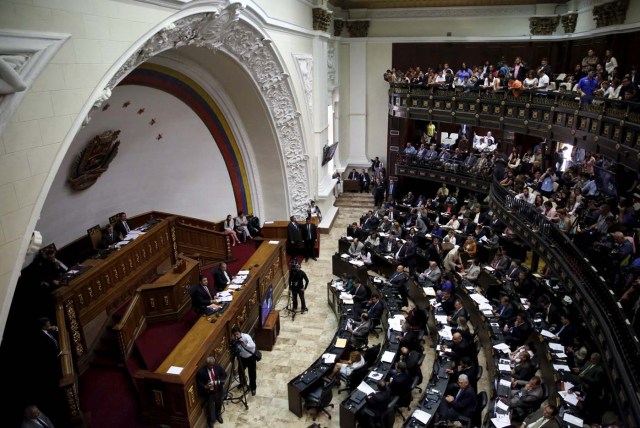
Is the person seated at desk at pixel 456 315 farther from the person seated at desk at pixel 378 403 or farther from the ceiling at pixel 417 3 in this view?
the ceiling at pixel 417 3

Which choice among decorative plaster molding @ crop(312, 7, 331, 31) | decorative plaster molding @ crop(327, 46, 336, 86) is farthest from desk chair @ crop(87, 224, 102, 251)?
decorative plaster molding @ crop(327, 46, 336, 86)

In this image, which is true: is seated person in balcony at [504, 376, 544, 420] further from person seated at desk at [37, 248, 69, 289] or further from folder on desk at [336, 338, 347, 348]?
person seated at desk at [37, 248, 69, 289]

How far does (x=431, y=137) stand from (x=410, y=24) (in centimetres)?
489

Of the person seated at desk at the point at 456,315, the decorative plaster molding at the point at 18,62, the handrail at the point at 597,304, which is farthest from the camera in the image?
the person seated at desk at the point at 456,315

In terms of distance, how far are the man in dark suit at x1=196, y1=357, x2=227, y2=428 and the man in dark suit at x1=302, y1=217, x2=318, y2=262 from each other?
23.6ft

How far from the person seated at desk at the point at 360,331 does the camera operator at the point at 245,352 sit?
220 centimetres

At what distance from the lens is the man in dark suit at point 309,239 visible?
48.7 ft

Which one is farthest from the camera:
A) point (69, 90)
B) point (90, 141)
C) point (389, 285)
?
point (389, 285)

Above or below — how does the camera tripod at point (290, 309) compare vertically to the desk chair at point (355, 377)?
below

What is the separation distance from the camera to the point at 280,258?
13.4 m

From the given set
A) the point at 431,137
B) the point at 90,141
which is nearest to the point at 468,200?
the point at 431,137

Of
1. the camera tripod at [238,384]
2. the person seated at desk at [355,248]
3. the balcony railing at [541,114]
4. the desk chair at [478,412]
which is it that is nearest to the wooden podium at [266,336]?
the camera tripod at [238,384]

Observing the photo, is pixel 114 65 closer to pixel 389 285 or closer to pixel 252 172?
pixel 389 285

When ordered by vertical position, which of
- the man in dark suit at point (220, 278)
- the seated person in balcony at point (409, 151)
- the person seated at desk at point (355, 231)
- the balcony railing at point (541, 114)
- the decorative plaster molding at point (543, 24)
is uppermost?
the decorative plaster molding at point (543, 24)
